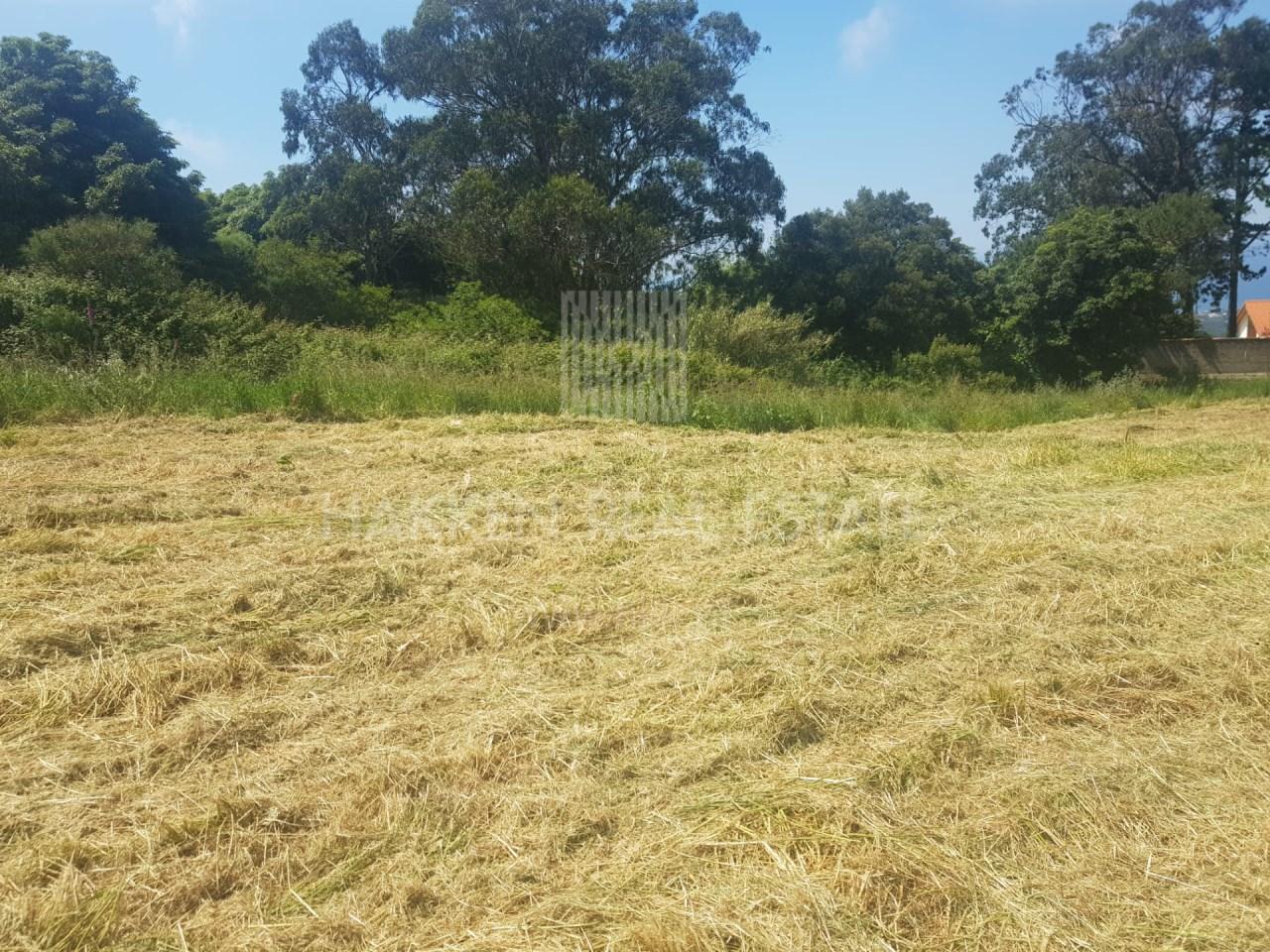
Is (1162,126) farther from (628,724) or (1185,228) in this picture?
(628,724)

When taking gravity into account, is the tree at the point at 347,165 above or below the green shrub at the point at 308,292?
above

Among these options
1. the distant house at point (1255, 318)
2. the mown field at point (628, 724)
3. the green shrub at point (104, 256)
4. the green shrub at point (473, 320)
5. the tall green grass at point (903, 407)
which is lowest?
the mown field at point (628, 724)

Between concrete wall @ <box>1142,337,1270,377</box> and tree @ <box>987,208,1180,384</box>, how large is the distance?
47 cm

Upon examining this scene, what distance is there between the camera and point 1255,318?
142ft

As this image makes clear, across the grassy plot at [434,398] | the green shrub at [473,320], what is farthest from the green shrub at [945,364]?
the green shrub at [473,320]

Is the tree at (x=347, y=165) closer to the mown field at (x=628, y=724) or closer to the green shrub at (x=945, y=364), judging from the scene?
the green shrub at (x=945, y=364)

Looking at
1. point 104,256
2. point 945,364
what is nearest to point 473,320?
point 104,256

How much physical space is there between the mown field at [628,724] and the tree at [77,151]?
15.2m

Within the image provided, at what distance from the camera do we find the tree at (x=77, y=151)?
17109 mm

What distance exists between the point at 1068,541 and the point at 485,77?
73.5ft

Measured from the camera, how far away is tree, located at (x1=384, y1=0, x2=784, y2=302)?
857 inches

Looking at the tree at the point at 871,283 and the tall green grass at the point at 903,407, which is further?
the tree at the point at 871,283

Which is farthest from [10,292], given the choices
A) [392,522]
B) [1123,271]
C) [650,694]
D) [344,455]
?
[1123,271]

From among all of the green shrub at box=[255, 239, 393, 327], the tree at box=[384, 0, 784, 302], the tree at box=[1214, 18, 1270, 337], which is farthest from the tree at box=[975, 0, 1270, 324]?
the green shrub at box=[255, 239, 393, 327]
